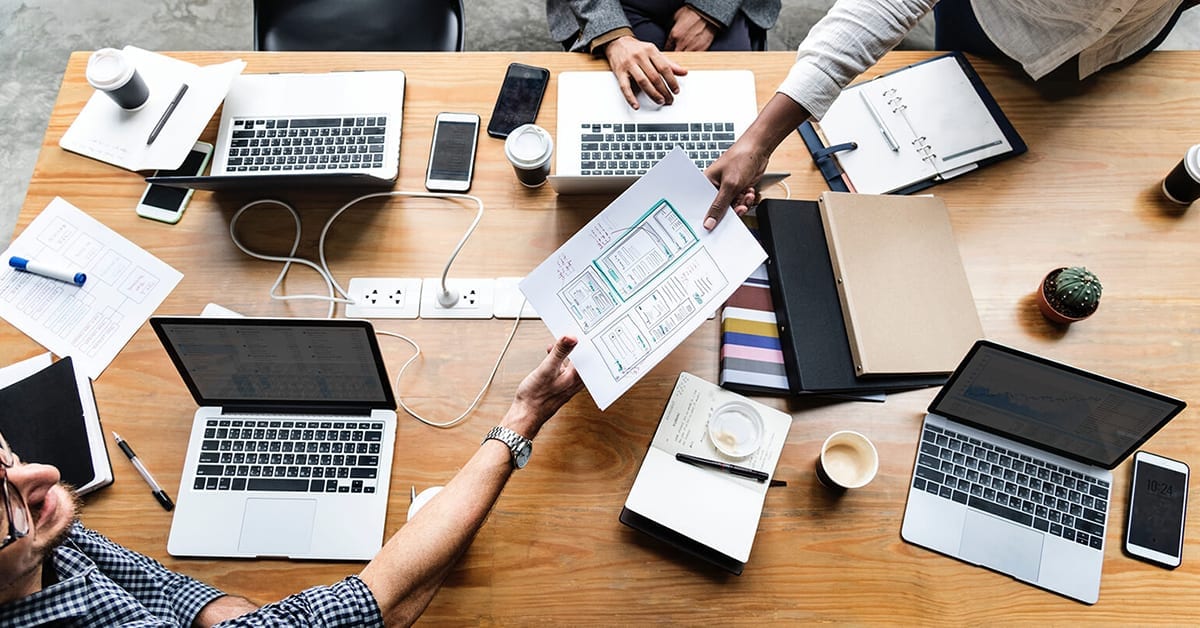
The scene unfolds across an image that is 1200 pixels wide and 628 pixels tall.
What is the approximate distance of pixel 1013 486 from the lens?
111 cm

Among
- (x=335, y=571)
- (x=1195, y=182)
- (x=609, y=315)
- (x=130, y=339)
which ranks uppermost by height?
(x=1195, y=182)

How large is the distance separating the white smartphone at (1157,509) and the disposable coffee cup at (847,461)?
15.0 inches

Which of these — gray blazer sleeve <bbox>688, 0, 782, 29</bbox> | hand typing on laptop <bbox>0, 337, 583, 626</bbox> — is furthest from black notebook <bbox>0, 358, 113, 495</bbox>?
gray blazer sleeve <bbox>688, 0, 782, 29</bbox>

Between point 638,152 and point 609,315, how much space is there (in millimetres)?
340

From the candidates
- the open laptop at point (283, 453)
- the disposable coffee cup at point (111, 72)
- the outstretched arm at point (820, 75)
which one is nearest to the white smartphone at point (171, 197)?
the disposable coffee cup at point (111, 72)

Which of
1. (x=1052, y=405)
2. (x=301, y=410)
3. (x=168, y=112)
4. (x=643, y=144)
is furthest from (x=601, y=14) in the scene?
(x=1052, y=405)

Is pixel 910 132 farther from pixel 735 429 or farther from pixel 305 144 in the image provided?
pixel 305 144

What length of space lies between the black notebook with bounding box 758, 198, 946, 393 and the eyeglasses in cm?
104

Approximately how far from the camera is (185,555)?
107 cm

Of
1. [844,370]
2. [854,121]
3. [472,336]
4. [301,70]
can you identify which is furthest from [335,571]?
[854,121]

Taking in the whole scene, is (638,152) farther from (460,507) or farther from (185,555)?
(185,555)

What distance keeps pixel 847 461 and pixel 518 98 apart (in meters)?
0.87

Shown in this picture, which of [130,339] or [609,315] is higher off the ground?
[609,315]

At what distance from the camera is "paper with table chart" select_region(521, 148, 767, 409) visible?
111cm
